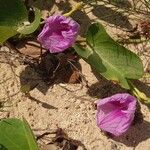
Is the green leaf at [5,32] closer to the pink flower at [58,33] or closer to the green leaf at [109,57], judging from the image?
the pink flower at [58,33]

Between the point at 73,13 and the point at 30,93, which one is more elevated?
the point at 73,13

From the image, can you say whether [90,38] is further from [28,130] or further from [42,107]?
[28,130]

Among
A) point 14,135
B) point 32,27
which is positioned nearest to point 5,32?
point 32,27

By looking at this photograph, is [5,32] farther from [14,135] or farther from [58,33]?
[14,135]

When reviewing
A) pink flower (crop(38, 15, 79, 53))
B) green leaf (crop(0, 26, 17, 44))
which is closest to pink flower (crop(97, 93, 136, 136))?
pink flower (crop(38, 15, 79, 53))

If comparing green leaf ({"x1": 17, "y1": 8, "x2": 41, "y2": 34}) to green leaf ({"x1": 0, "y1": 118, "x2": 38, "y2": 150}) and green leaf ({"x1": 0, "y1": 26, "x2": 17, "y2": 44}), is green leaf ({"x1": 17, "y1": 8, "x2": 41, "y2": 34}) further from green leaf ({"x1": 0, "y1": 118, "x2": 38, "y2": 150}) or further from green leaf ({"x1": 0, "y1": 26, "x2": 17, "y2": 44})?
green leaf ({"x1": 0, "y1": 118, "x2": 38, "y2": 150})

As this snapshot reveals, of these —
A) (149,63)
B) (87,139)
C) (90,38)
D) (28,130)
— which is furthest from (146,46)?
(28,130)
